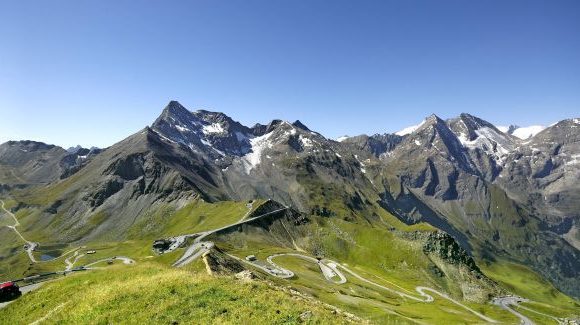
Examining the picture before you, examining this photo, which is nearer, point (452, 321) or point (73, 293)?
point (73, 293)

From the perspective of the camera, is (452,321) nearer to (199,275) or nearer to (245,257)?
(245,257)

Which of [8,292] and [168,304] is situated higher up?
[168,304]

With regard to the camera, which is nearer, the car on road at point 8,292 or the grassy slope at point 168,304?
the grassy slope at point 168,304

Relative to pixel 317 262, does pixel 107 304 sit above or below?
above

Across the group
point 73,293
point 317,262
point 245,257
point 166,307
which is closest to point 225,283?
point 166,307

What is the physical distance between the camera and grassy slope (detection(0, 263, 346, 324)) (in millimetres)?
29531

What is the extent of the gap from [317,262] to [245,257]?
44.8 metres

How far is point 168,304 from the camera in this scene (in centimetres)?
3127

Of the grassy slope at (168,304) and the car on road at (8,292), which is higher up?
the grassy slope at (168,304)

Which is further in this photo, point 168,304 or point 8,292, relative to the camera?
point 8,292

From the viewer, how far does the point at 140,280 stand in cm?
3697

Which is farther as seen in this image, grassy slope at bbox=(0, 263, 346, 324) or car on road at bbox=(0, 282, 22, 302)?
car on road at bbox=(0, 282, 22, 302)

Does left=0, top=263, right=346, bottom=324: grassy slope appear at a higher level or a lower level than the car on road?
higher

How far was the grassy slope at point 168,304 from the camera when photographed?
29.5 m
